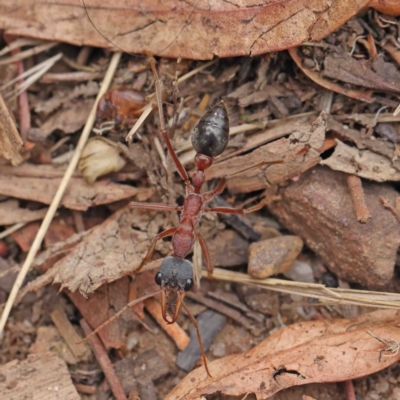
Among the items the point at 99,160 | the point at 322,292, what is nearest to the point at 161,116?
the point at 99,160

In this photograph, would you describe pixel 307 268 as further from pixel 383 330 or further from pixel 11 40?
pixel 11 40

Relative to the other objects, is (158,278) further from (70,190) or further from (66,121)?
(66,121)

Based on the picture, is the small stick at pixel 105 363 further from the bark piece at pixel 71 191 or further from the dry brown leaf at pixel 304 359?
the bark piece at pixel 71 191

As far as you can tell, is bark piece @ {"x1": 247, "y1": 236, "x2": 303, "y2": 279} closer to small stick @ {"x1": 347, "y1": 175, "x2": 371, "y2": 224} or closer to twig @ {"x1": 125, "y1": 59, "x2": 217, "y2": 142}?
small stick @ {"x1": 347, "y1": 175, "x2": 371, "y2": 224}

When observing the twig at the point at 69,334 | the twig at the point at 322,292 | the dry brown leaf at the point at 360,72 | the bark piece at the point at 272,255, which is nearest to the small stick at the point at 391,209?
the twig at the point at 322,292

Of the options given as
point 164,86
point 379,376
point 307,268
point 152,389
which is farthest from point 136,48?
point 379,376
